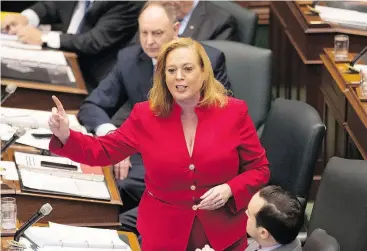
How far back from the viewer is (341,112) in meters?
4.20

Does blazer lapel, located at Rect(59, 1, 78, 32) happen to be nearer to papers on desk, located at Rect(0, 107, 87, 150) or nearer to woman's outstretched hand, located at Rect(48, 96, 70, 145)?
papers on desk, located at Rect(0, 107, 87, 150)

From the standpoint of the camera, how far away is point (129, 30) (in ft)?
17.3

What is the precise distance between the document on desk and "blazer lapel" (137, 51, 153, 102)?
72 centimetres

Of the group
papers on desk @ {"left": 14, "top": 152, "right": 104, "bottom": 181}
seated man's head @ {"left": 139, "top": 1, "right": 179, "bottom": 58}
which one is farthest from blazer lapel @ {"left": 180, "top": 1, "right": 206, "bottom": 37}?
papers on desk @ {"left": 14, "top": 152, "right": 104, "bottom": 181}

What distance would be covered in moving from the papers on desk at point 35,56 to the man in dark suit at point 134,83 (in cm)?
58

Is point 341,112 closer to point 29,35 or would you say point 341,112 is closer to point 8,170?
point 8,170

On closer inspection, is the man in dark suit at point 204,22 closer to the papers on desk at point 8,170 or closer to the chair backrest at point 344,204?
the papers on desk at point 8,170

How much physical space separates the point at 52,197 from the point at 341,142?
1.49 m

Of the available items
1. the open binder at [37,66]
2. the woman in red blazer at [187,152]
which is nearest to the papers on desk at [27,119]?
the open binder at [37,66]

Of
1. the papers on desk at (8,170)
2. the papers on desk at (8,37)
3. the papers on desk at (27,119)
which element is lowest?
the papers on desk at (27,119)

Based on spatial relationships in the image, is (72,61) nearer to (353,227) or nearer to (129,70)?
(129,70)

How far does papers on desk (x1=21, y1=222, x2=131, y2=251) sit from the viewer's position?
10.2ft

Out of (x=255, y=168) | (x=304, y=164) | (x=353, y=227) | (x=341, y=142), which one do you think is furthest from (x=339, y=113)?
(x=353, y=227)

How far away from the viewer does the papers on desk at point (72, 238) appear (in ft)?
10.2
